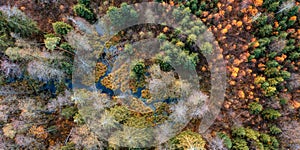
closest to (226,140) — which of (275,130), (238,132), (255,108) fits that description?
(238,132)

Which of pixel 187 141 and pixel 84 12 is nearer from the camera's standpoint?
pixel 187 141

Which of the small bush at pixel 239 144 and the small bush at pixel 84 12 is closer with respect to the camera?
the small bush at pixel 239 144

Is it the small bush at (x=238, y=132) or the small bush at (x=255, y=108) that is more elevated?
the small bush at (x=255, y=108)

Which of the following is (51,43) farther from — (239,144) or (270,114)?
(270,114)

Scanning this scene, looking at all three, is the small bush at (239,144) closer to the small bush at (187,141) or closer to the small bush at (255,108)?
the small bush at (187,141)

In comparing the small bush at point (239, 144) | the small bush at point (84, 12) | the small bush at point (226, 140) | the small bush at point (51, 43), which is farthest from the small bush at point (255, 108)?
the small bush at point (51, 43)

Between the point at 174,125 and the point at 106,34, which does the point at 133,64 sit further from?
the point at 174,125

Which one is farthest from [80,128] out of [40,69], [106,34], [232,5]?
[232,5]

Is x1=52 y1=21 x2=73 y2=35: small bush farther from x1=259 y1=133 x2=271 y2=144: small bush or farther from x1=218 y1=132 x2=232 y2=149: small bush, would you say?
x1=259 y1=133 x2=271 y2=144: small bush

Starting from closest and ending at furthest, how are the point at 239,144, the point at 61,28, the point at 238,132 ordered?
the point at 239,144
the point at 238,132
the point at 61,28
